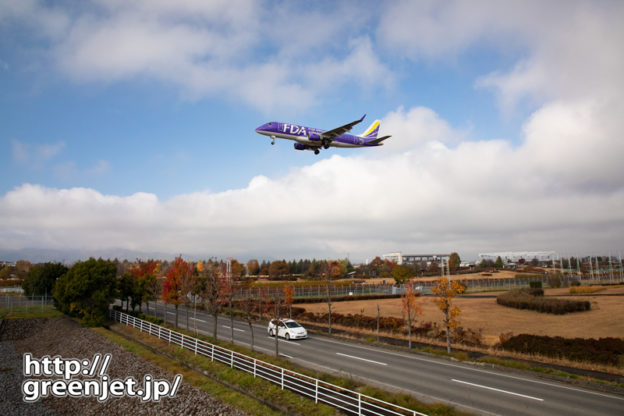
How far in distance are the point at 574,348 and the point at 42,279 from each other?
211ft

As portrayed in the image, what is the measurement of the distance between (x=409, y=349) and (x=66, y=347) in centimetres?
2890

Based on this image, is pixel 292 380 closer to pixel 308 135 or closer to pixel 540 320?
pixel 308 135

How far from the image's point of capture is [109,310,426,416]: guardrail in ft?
39.8

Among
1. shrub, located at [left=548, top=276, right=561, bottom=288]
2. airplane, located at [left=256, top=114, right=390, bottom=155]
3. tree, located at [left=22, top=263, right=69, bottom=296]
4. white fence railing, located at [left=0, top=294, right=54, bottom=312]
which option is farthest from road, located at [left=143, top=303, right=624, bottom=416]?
shrub, located at [left=548, top=276, right=561, bottom=288]

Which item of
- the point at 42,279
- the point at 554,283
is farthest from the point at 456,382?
the point at 554,283

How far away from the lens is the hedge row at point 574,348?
20431mm

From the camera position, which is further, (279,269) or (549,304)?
(279,269)

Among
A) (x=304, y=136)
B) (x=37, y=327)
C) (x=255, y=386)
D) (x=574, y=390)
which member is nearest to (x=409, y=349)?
(x=574, y=390)

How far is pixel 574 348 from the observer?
2203 centimetres

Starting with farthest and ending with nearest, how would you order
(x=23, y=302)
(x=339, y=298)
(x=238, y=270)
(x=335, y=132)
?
(x=238, y=270), (x=339, y=298), (x=23, y=302), (x=335, y=132)

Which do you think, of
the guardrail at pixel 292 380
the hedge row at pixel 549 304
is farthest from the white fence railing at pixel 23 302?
the hedge row at pixel 549 304

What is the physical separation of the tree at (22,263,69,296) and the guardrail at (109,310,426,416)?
99.9ft

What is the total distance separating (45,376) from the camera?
2570 centimetres

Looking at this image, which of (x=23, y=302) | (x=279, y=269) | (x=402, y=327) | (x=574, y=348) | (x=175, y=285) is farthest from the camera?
(x=279, y=269)
